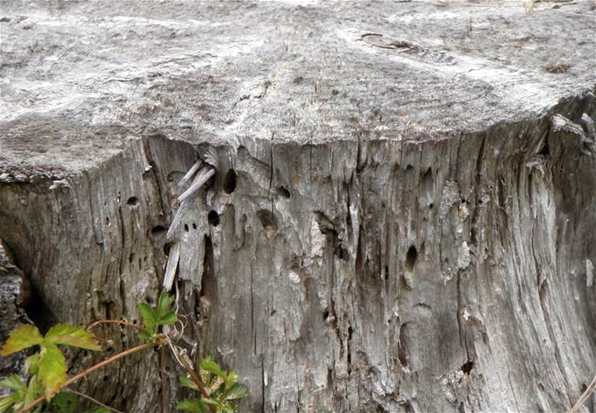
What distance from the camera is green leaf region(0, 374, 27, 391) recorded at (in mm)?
1414

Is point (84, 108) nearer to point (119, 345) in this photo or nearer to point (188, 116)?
point (188, 116)

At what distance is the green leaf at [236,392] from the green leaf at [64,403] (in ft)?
1.11

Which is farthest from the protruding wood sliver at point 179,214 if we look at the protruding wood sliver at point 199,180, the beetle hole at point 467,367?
the beetle hole at point 467,367

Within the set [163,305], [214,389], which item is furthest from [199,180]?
[214,389]

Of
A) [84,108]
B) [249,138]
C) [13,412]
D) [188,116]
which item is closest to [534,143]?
[249,138]

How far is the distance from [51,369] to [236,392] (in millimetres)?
443

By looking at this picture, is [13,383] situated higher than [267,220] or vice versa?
[267,220]

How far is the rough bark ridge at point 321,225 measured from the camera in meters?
1.54

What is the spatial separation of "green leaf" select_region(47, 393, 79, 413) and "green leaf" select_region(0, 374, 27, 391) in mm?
128

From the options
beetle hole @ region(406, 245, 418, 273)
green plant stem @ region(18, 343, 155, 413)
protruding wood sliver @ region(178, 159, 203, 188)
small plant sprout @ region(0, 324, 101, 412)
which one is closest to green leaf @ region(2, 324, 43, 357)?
small plant sprout @ region(0, 324, 101, 412)

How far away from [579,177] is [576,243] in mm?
196

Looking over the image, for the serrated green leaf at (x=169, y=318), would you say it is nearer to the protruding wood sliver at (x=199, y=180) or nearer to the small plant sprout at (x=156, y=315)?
the small plant sprout at (x=156, y=315)

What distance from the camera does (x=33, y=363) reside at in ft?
4.67

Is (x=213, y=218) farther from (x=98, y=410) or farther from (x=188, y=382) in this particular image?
(x=98, y=410)
